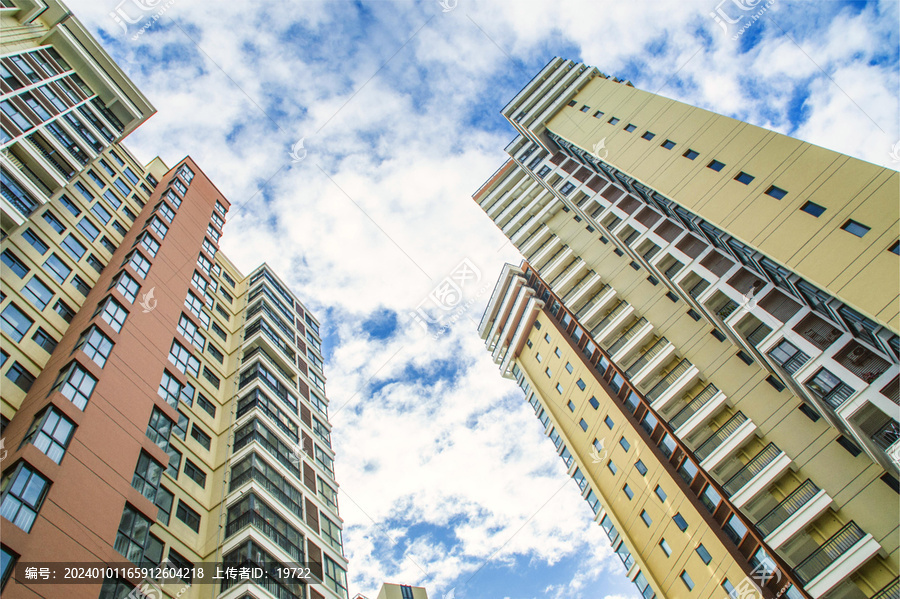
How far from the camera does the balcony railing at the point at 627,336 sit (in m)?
35.9

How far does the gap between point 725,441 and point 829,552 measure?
6.25m

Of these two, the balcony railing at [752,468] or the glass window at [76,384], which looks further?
the balcony railing at [752,468]

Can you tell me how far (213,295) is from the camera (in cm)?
4041

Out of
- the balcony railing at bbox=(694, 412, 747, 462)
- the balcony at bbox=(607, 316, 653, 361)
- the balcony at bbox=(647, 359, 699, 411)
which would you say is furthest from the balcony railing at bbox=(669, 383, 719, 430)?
the balcony at bbox=(607, 316, 653, 361)

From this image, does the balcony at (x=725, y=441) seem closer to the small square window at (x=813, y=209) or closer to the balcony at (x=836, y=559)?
the balcony at (x=836, y=559)

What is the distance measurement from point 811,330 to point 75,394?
30596 millimetres

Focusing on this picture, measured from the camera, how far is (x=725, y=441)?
1048 inches

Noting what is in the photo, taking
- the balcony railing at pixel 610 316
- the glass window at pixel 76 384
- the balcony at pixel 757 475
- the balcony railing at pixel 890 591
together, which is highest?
the balcony railing at pixel 610 316

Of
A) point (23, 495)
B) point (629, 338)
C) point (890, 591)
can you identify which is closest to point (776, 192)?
point (629, 338)

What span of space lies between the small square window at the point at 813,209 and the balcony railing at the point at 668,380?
40.1ft

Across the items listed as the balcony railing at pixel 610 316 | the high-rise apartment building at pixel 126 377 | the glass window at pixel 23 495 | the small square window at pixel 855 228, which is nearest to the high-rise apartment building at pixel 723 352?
the small square window at pixel 855 228

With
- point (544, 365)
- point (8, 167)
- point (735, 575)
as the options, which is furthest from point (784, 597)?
point (8, 167)

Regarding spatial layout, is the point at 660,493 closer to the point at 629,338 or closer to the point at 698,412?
the point at 698,412

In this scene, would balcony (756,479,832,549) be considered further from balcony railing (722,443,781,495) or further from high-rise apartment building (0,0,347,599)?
high-rise apartment building (0,0,347,599)
